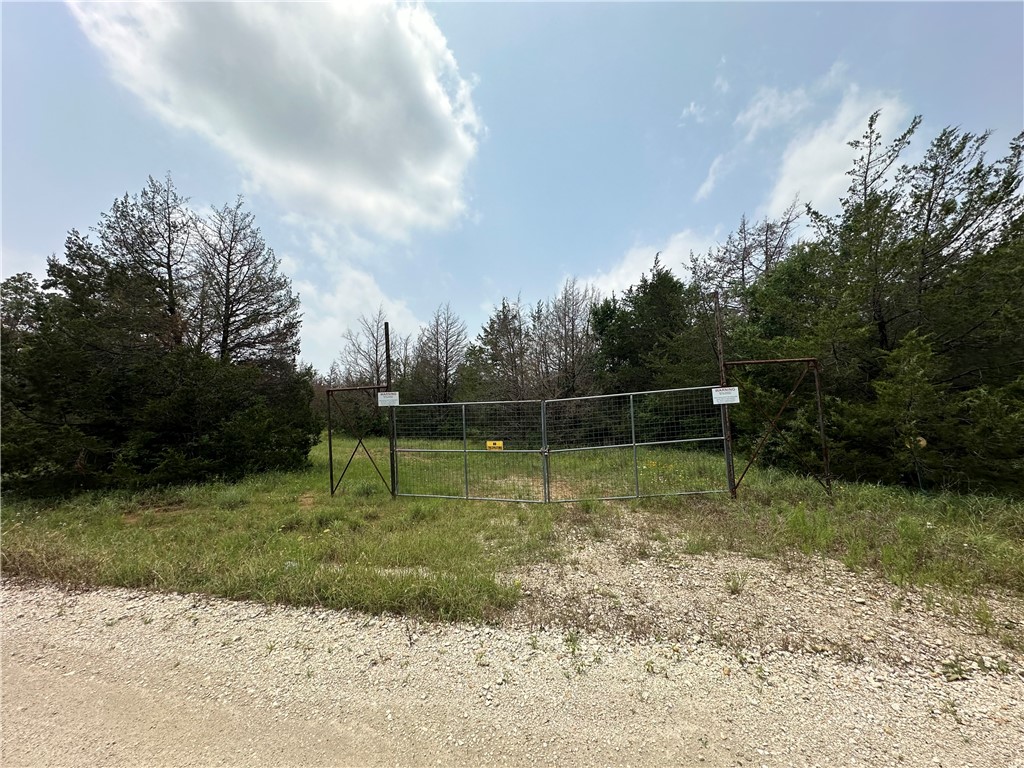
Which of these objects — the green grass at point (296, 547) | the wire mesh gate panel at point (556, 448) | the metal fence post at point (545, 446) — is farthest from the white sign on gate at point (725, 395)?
the green grass at point (296, 547)

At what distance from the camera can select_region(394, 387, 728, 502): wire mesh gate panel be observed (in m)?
7.36

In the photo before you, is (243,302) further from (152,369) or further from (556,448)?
(556,448)

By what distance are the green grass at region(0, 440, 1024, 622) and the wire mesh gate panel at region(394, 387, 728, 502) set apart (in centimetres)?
26

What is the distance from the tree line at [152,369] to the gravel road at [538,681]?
6.71m

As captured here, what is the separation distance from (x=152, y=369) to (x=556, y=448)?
1008cm

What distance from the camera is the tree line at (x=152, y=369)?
26.3ft

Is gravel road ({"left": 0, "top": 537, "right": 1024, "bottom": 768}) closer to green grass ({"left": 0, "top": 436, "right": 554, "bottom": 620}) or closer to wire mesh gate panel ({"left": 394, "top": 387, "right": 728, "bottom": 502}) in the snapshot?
green grass ({"left": 0, "top": 436, "right": 554, "bottom": 620})

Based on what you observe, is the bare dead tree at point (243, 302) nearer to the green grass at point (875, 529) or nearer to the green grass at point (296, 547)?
the green grass at point (296, 547)

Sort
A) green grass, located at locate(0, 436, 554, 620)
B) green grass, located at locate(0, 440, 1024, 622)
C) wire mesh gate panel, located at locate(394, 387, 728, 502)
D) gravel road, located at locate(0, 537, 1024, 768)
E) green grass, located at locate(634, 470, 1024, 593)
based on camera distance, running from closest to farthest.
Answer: gravel road, located at locate(0, 537, 1024, 768), green grass, located at locate(0, 436, 554, 620), green grass, located at locate(0, 440, 1024, 622), green grass, located at locate(634, 470, 1024, 593), wire mesh gate panel, located at locate(394, 387, 728, 502)

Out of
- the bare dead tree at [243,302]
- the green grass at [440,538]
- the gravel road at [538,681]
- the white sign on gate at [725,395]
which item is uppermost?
Answer: the bare dead tree at [243,302]

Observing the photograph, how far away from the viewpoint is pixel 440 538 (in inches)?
188

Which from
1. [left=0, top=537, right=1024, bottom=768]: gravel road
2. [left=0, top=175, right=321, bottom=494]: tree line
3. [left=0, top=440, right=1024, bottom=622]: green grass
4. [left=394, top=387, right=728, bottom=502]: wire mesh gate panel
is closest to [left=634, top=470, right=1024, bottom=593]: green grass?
[left=0, top=440, right=1024, bottom=622]: green grass

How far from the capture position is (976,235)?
7.58 m

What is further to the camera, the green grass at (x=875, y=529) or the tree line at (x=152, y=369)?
the tree line at (x=152, y=369)
